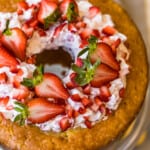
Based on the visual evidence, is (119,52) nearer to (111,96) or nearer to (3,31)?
(111,96)

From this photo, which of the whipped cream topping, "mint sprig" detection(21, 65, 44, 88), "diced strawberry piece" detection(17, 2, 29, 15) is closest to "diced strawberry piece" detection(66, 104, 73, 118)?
the whipped cream topping

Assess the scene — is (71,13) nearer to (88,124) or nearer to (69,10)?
(69,10)

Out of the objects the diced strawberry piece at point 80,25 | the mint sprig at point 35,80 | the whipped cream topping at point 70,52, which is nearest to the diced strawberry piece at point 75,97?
the whipped cream topping at point 70,52

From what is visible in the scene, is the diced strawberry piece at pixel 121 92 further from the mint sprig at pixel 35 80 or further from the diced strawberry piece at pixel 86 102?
the mint sprig at pixel 35 80

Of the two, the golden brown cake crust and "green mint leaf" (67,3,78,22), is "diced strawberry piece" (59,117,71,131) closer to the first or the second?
the golden brown cake crust

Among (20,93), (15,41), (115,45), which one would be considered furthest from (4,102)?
(115,45)

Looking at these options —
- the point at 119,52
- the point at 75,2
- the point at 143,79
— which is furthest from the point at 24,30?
the point at 143,79
